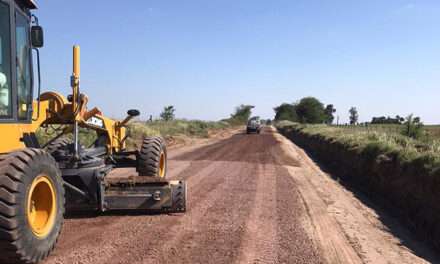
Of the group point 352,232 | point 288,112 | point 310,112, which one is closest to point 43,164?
point 352,232

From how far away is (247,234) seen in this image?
7.02 m

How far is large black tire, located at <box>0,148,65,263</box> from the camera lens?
4.43 m

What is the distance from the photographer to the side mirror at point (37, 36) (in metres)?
5.93

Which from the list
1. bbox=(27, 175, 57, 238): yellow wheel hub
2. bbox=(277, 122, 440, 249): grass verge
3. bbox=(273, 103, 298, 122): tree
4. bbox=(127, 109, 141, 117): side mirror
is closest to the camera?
bbox=(27, 175, 57, 238): yellow wheel hub

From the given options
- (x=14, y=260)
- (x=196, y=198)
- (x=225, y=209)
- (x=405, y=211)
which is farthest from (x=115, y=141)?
(x=405, y=211)

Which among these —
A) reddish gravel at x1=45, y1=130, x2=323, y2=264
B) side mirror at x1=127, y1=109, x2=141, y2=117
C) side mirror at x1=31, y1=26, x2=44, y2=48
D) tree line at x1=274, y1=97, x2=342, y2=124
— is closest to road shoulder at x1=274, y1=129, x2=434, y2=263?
reddish gravel at x1=45, y1=130, x2=323, y2=264

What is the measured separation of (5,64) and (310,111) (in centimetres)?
11930

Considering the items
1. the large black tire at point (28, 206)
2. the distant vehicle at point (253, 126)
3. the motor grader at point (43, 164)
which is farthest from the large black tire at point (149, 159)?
the distant vehicle at point (253, 126)

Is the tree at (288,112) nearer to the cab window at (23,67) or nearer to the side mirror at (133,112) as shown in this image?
the side mirror at (133,112)

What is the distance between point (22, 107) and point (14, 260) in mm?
2062

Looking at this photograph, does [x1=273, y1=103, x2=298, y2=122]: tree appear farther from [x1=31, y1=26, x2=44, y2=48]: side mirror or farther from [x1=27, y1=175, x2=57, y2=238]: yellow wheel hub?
[x1=27, y1=175, x2=57, y2=238]: yellow wheel hub

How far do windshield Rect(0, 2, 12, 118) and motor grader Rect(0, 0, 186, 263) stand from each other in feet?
0.03

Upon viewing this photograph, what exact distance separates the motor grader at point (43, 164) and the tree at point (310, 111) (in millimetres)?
111073

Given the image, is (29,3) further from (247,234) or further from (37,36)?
(247,234)
